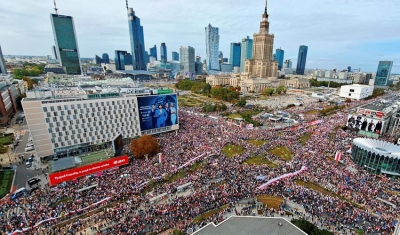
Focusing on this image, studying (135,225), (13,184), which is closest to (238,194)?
(135,225)

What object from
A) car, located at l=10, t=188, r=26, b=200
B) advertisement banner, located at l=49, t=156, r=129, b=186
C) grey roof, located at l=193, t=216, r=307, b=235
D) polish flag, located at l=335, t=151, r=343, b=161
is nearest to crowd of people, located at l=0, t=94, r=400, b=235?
advertisement banner, located at l=49, t=156, r=129, b=186

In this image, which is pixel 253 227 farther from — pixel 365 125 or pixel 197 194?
pixel 365 125

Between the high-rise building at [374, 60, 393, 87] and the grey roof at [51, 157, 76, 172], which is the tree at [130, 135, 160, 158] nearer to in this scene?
the grey roof at [51, 157, 76, 172]

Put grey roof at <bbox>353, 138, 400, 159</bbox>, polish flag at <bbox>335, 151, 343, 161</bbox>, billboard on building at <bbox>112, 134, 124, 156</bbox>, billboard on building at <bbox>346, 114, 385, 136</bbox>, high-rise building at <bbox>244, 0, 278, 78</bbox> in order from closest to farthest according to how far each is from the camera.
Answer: grey roof at <bbox>353, 138, 400, 159</bbox>, polish flag at <bbox>335, 151, 343, 161</bbox>, billboard on building at <bbox>112, 134, 124, 156</bbox>, billboard on building at <bbox>346, 114, 385, 136</bbox>, high-rise building at <bbox>244, 0, 278, 78</bbox>

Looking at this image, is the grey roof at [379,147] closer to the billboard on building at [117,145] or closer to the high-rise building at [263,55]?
the billboard on building at [117,145]

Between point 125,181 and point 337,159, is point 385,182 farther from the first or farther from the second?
point 125,181

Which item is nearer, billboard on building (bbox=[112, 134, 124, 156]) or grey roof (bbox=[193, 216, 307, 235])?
grey roof (bbox=[193, 216, 307, 235])
